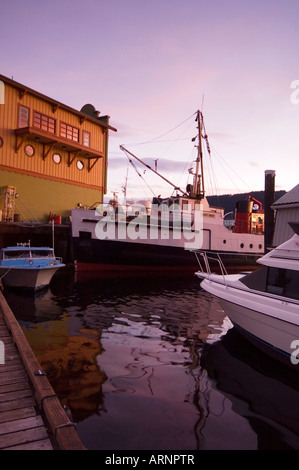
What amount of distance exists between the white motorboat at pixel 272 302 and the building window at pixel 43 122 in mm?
20144

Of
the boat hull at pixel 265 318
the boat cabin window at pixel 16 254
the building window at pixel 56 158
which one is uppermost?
the building window at pixel 56 158

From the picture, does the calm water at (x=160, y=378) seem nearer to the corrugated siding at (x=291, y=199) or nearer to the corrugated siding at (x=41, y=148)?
the corrugated siding at (x=291, y=199)

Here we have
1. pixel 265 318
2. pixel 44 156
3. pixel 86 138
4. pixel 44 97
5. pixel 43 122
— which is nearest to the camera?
pixel 265 318

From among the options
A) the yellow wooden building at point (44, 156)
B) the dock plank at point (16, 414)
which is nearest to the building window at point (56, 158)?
the yellow wooden building at point (44, 156)

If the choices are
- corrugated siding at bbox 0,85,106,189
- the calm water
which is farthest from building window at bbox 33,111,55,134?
the calm water

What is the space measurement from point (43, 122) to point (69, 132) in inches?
94.4

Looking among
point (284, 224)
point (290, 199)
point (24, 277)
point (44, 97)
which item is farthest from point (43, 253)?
point (290, 199)

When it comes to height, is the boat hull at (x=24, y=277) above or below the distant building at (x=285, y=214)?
below

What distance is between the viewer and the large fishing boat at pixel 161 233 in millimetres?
20812

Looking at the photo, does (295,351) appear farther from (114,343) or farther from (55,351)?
(55,351)

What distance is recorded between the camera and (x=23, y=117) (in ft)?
72.8

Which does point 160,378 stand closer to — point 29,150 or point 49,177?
point 49,177

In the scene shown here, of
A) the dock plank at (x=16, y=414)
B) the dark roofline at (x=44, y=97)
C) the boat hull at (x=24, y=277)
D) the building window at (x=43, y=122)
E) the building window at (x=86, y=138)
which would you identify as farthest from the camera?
the building window at (x=86, y=138)

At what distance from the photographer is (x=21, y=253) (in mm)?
15758
